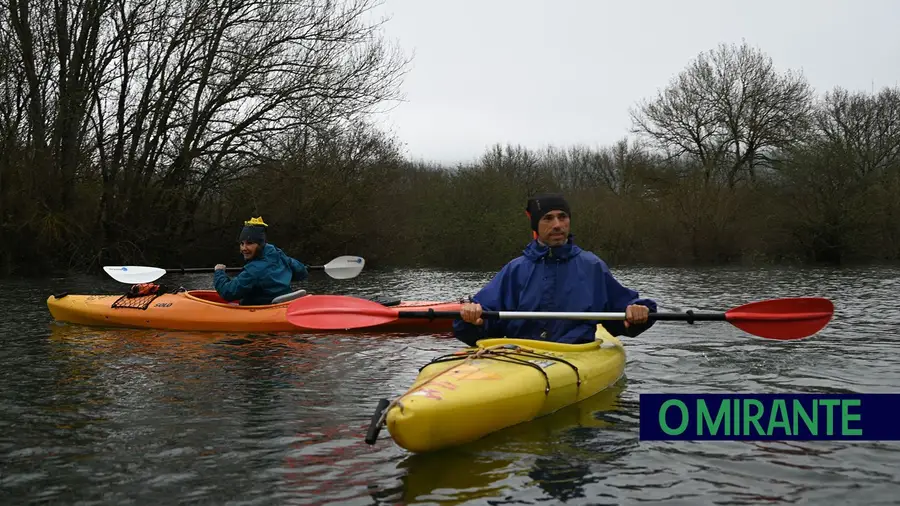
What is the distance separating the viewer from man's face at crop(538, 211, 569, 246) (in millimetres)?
5785

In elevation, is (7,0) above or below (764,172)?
above

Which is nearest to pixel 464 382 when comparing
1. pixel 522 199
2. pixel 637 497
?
pixel 637 497

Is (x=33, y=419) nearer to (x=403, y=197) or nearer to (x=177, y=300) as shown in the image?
(x=177, y=300)

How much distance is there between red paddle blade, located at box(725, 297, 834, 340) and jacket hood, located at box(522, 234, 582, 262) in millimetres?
1208

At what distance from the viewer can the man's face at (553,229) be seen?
5.79 m

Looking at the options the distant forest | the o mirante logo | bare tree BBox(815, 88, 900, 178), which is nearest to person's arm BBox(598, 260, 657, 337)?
the o mirante logo

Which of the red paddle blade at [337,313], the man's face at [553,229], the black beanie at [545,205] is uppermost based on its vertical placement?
the black beanie at [545,205]

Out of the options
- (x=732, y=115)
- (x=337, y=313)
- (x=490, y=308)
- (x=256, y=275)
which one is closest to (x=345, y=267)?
(x=256, y=275)

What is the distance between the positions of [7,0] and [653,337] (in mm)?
18187

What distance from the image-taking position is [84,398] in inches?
235

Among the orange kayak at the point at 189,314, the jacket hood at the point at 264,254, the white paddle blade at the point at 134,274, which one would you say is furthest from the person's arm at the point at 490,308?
the white paddle blade at the point at 134,274

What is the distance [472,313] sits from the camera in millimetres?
5664

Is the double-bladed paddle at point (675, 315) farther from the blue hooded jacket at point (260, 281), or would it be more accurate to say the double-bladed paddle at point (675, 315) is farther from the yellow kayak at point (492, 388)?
the blue hooded jacket at point (260, 281)

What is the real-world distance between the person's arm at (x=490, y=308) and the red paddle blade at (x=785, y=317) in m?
1.58
